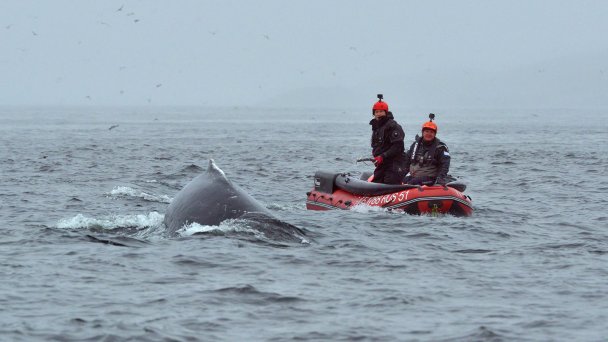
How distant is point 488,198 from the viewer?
21422 mm

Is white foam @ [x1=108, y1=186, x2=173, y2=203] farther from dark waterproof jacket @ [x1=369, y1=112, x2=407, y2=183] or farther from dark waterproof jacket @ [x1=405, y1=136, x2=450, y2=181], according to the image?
dark waterproof jacket @ [x1=405, y1=136, x2=450, y2=181]

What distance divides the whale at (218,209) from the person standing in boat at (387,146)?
16.4 feet

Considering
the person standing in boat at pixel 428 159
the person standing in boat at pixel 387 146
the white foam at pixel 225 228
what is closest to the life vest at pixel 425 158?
the person standing in boat at pixel 428 159

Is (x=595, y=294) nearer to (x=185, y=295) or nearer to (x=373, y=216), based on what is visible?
(x=185, y=295)

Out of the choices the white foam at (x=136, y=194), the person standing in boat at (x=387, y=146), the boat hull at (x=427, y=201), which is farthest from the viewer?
the white foam at (x=136, y=194)

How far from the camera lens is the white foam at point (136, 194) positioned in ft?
66.2

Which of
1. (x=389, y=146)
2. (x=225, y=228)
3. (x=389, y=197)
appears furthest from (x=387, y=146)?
(x=225, y=228)

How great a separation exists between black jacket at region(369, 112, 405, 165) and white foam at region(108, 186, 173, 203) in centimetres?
477

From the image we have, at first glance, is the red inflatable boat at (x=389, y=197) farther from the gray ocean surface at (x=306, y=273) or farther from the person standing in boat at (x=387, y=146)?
the person standing in boat at (x=387, y=146)

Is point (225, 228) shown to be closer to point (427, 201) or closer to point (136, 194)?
point (427, 201)

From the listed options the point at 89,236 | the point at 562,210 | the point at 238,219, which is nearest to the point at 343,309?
the point at 238,219

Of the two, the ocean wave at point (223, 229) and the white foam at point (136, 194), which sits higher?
the ocean wave at point (223, 229)

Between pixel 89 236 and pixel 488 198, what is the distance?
34.8 ft

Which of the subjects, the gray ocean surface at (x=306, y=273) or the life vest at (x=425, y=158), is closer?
the gray ocean surface at (x=306, y=273)
